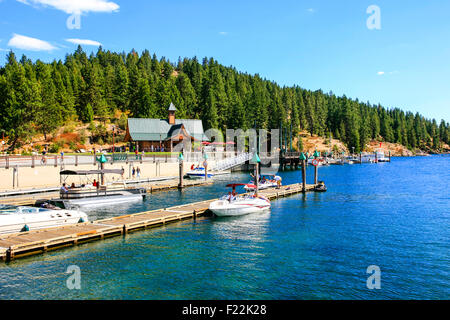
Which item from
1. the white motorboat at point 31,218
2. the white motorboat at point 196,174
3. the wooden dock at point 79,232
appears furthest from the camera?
the white motorboat at point 196,174

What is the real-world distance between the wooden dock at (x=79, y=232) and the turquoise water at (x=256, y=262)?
78 centimetres

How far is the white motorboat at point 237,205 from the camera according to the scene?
107ft

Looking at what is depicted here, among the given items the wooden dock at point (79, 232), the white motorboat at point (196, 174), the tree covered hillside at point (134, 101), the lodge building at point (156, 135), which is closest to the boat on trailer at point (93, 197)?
the wooden dock at point (79, 232)

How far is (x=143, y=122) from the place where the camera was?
95062mm

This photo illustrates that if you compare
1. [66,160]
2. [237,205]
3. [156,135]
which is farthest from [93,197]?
[156,135]

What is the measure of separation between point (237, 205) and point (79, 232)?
1498 centimetres

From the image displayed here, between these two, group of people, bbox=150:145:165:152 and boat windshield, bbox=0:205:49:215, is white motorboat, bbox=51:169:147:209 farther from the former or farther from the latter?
group of people, bbox=150:145:165:152

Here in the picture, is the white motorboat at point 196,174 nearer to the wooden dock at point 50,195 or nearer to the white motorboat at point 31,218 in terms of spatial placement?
the wooden dock at point 50,195

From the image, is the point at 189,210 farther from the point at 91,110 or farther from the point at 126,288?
the point at 91,110

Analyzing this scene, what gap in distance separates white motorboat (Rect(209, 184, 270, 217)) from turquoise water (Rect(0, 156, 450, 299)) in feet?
2.95

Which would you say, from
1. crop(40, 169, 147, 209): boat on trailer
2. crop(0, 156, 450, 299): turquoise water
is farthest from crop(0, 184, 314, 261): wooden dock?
crop(40, 169, 147, 209): boat on trailer
